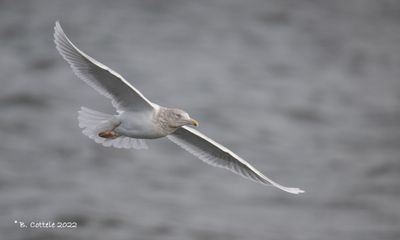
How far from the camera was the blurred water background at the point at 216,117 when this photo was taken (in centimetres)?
1535

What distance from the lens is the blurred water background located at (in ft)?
50.4

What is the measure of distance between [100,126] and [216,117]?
1206cm

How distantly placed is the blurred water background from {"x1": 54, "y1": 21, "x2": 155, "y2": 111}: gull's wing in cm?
646

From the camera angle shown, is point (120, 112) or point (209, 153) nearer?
point (120, 112)

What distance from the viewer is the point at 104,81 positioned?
25.7 feet

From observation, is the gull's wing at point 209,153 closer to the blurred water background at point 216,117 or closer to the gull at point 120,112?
the gull at point 120,112

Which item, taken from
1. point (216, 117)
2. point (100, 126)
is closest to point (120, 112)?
point (100, 126)

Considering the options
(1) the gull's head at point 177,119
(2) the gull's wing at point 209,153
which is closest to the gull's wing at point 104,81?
(1) the gull's head at point 177,119

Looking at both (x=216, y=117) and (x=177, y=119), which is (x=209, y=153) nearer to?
(x=177, y=119)

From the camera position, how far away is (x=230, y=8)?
24188 mm

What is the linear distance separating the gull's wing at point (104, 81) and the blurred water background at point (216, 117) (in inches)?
254

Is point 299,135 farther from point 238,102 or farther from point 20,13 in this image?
point 20,13

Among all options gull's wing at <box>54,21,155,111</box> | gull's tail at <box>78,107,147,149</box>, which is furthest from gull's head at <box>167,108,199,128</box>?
gull's tail at <box>78,107,147,149</box>

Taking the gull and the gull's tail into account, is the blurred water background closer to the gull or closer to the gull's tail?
the gull's tail
